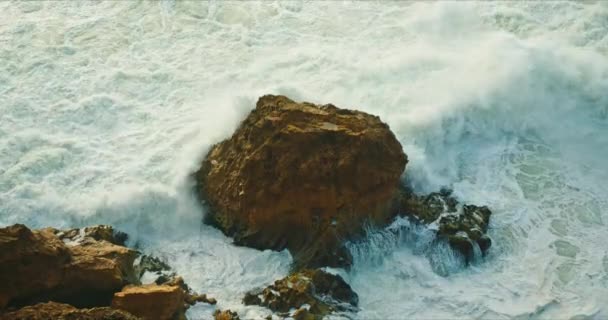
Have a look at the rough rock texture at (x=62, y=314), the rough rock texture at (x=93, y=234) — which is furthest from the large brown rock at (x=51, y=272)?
the rough rock texture at (x=93, y=234)

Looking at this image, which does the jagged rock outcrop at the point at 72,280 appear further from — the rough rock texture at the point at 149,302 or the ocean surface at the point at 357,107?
the ocean surface at the point at 357,107

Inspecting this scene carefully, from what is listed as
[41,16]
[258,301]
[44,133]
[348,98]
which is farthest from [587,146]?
[41,16]

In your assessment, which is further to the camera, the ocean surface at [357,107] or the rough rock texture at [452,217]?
the rough rock texture at [452,217]

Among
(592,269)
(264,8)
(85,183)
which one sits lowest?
(592,269)

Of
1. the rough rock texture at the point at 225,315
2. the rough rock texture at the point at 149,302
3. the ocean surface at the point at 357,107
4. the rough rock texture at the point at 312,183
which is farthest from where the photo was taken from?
the rough rock texture at the point at 312,183

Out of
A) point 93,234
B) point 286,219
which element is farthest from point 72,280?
point 286,219

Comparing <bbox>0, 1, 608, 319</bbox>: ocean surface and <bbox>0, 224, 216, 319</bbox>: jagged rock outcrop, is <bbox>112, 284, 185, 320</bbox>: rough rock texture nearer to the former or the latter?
<bbox>0, 224, 216, 319</bbox>: jagged rock outcrop

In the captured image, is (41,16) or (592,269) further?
(41,16)

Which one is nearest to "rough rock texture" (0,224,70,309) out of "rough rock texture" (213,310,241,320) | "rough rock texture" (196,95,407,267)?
"rough rock texture" (213,310,241,320)

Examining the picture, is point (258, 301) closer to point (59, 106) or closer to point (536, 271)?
point (536, 271)
